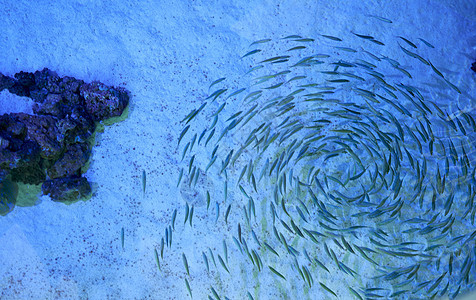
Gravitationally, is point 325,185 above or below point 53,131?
above

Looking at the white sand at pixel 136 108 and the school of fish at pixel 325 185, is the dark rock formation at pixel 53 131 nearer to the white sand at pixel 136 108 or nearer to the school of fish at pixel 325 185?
the white sand at pixel 136 108

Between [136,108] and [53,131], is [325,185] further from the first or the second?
[53,131]

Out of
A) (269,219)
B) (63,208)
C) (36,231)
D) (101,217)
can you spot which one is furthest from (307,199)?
(36,231)

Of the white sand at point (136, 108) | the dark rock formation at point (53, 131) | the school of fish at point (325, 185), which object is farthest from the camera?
the school of fish at point (325, 185)

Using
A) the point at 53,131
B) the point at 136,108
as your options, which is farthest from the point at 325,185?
the point at 53,131

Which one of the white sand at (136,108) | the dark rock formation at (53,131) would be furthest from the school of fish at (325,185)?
the dark rock formation at (53,131)

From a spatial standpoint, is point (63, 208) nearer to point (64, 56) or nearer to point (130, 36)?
point (64, 56)
